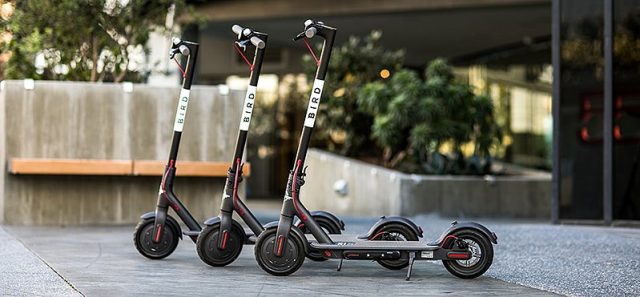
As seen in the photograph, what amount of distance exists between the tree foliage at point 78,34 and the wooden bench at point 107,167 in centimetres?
242

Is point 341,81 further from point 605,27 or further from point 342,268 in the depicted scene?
point 342,268

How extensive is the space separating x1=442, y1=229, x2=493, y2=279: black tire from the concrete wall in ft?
19.8

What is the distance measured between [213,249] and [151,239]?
87 cm

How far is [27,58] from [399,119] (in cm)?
653

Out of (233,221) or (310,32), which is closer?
(310,32)

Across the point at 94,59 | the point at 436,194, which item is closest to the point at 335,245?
the point at 94,59

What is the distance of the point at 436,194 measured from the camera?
65.4ft

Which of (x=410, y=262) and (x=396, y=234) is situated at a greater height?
(x=396, y=234)

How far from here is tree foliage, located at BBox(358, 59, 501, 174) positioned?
20875 mm

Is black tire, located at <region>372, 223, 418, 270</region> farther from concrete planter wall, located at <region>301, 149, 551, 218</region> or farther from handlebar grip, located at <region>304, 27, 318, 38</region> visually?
concrete planter wall, located at <region>301, 149, 551, 218</region>

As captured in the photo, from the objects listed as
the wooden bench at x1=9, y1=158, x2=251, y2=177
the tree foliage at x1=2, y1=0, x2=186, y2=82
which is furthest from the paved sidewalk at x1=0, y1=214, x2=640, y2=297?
the tree foliage at x1=2, y1=0, x2=186, y2=82

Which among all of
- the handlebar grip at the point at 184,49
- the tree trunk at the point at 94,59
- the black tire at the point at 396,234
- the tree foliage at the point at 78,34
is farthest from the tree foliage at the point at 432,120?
the black tire at the point at 396,234

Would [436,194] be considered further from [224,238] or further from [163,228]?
[224,238]

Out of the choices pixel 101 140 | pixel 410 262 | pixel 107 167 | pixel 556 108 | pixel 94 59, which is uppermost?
pixel 94 59
